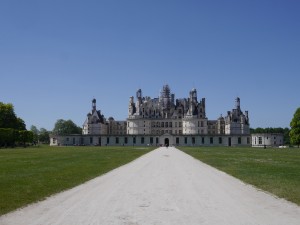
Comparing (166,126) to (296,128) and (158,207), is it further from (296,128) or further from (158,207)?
(158,207)

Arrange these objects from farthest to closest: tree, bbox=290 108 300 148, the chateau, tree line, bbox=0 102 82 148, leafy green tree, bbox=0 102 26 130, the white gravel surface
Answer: the chateau < leafy green tree, bbox=0 102 26 130 < tree line, bbox=0 102 82 148 < tree, bbox=290 108 300 148 < the white gravel surface

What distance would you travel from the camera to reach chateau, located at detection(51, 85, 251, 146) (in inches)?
4823

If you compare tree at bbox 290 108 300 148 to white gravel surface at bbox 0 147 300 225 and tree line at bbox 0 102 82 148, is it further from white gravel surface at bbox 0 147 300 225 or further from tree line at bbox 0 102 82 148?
white gravel surface at bbox 0 147 300 225

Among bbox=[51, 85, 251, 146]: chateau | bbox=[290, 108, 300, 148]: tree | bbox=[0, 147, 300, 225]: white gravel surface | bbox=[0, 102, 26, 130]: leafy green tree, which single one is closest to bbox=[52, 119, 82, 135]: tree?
bbox=[51, 85, 251, 146]: chateau

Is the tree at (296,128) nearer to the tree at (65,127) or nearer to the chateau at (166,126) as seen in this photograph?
the chateau at (166,126)

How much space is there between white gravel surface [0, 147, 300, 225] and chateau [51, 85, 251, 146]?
4179 inches

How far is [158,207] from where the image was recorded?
10.7 meters

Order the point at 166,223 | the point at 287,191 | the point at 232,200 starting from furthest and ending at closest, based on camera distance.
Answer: the point at 287,191
the point at 232,200
the point at 166,223

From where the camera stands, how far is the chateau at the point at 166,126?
12250cm

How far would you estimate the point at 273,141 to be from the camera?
123688mm

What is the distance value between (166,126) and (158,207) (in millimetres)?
124045

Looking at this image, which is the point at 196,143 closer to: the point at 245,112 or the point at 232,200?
the point at 245,112

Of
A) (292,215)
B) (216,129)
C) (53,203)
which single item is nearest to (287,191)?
(292,215)

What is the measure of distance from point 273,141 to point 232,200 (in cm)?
11767
